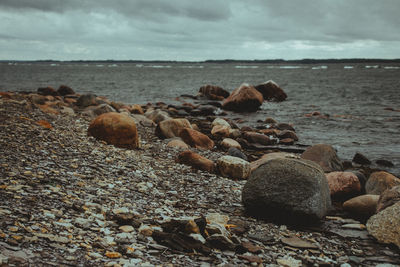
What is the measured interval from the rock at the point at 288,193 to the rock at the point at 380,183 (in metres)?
2.22

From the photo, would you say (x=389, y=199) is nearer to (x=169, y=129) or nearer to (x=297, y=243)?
(x=297, y=243)

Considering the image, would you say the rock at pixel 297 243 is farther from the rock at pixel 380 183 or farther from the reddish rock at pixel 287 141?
the reddish rock at pixel 287 141

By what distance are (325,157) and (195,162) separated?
394 centimetres

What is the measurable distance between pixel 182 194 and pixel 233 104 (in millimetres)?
18348

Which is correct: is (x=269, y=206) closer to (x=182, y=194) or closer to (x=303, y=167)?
(x=303, y=167)

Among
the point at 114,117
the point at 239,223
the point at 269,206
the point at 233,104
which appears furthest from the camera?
the point at 233,104

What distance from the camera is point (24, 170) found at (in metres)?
5.55

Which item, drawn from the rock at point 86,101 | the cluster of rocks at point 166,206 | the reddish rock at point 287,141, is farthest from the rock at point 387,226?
the rock at point 86,101

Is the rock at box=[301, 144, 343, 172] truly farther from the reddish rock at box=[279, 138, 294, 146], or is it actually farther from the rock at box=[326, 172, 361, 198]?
the reddish rock at box=[279, 138, 294, 146]

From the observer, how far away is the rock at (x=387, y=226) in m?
5.17

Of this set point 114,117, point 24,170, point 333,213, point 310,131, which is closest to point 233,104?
point 310,131

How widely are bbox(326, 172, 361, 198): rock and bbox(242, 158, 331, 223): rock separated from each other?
1.72m

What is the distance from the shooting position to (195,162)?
8422 millimetres

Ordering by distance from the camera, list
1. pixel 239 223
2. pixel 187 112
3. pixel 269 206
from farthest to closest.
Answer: pixel 187 112, pixel 269 206, pixel 239 223
